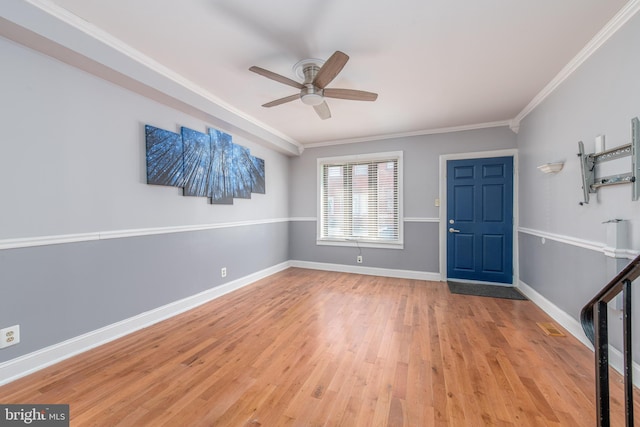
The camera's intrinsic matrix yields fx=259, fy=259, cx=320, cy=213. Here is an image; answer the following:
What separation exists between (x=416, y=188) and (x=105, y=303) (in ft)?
14.5

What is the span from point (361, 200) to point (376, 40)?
3096 millimetres

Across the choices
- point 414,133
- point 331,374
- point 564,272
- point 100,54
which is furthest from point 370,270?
point 100,54

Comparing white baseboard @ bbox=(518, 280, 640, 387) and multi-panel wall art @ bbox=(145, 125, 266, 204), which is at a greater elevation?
multi-panel wall art @ bbox=(145, 125, 266, 204)

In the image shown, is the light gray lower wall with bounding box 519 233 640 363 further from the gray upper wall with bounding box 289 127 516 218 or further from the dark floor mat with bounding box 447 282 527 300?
the gray upper wall with bounding box 289 127 516 218

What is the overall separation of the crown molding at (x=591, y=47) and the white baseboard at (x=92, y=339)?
4595mm

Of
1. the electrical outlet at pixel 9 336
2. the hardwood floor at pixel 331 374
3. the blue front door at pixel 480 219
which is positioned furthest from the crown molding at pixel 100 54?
the blue front door at pixel 480 219

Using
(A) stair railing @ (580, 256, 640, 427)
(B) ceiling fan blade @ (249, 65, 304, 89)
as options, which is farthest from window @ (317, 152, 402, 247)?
(A) stair railing @ (580, 256, 640, 427)

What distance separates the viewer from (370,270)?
15.8 ft

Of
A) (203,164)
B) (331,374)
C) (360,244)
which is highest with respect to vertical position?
(203,164)

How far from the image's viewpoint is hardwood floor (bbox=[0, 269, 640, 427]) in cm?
154

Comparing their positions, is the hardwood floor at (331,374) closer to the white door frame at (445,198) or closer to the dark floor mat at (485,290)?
the dark floor mat at (485,290)

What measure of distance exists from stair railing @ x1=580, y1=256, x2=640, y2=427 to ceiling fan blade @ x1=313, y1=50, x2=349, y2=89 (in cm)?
194

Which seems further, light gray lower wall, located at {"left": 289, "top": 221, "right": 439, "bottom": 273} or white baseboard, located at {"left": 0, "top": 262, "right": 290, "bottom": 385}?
light gray lower wall, located at {"left": 289, "top": 221, "right": 439, "bottom": 273}

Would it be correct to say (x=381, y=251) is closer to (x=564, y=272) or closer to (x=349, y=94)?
(x=564, y=272)
